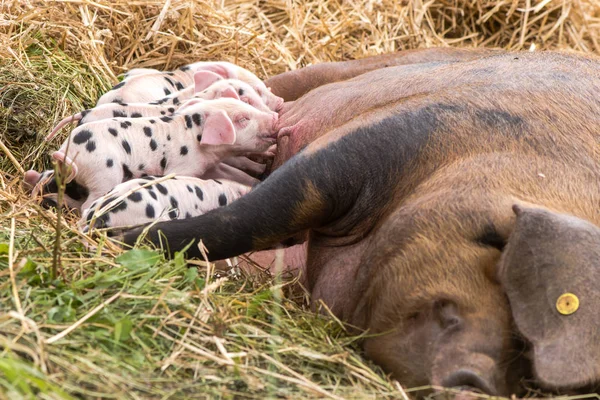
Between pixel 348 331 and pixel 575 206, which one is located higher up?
pixel 575 206

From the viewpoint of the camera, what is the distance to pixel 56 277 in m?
2.90

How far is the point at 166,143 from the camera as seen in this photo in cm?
423

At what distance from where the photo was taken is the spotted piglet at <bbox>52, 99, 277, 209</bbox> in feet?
13.2

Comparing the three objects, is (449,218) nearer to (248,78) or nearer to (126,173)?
(126,173)

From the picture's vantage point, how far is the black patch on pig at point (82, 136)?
4.01m

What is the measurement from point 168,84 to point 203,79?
0.34 metres

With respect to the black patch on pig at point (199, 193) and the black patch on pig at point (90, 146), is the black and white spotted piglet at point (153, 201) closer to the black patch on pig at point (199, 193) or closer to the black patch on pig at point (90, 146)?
the black patch on pig at point (199, 193)

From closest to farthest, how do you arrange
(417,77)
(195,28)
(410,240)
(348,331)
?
(410,240)
(348,331)
(417,77)
(195,28)

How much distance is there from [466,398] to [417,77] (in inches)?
79.5

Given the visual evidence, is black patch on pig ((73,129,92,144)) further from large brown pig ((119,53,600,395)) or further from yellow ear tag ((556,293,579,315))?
yellow ear tag ((556,293,579,315))

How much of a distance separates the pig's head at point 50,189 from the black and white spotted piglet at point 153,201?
0.28m

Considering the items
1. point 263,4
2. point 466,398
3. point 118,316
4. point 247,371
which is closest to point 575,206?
point 466,398

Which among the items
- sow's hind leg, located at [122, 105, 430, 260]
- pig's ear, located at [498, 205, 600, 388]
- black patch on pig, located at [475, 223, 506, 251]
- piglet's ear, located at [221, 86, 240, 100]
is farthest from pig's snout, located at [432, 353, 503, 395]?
piglet's ear, located at [221, 86, 240, 100]

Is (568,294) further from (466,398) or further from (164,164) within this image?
(164,164)
